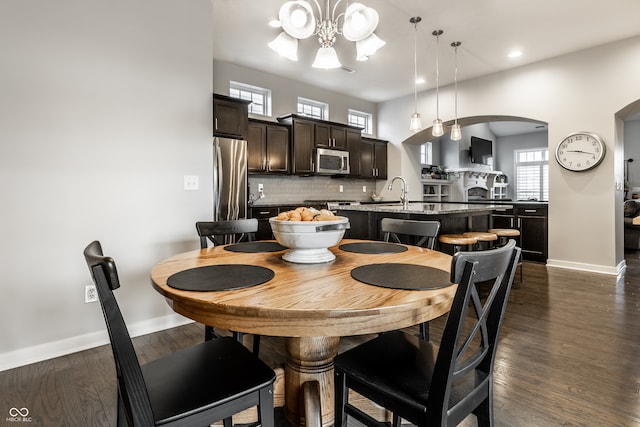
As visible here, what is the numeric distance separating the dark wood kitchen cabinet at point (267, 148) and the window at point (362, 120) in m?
2.09

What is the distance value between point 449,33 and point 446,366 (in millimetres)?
4199

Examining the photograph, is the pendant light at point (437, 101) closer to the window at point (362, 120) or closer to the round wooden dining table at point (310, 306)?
the window at point (362, 120)

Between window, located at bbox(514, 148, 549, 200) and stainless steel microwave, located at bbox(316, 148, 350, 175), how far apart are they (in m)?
7.04

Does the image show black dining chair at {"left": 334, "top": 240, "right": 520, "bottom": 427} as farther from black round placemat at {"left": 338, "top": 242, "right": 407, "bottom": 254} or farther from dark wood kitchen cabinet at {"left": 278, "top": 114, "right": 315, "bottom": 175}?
dark wood kitchen cabinet at {"left": 278, "top": 114, "right": 315, "bottom": 175}

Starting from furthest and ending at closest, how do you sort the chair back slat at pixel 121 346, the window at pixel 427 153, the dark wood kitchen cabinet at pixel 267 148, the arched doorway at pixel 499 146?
1. the arched doorway at pixel 499 146
2. the window at pixel 427 153
3. the dark wood kitchen cabinet at pixel 267 148
4. the chair back slat at pixel 121 346

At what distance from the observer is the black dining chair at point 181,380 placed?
820mm

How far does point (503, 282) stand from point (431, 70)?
15.9 ft

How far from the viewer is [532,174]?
1016 cm

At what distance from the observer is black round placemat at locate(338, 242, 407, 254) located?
5.56 ft

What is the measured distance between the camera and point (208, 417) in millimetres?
914

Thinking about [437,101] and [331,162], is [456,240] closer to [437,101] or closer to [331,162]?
[331,162]

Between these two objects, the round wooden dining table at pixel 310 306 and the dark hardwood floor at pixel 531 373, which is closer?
the round wooden dining table at pixel 310 306

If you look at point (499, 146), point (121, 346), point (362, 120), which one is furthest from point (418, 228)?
point (499, 146)

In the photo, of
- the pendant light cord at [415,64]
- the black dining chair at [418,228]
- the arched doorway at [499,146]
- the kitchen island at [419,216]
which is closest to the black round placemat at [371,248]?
the black dining chair at [418,228]
